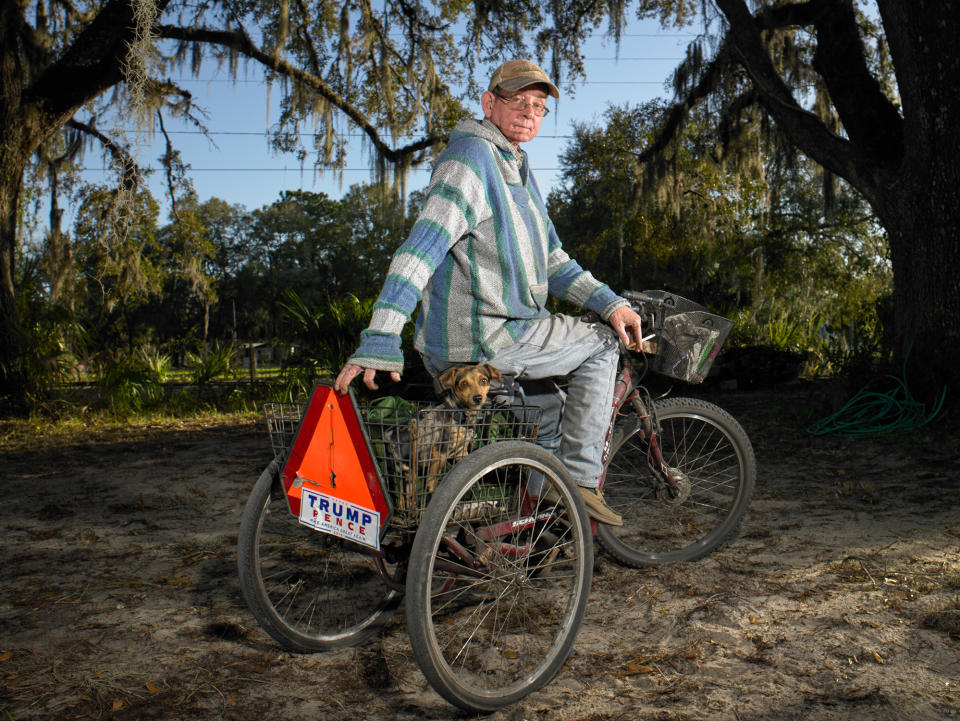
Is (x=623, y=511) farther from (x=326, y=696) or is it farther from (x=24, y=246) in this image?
(x=24, y=246)

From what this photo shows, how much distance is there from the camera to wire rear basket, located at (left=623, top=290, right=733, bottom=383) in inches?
115

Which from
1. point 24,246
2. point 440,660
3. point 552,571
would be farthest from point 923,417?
point 24,246

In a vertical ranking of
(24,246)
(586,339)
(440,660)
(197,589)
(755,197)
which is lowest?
(197,589)

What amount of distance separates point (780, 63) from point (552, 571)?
941 cm

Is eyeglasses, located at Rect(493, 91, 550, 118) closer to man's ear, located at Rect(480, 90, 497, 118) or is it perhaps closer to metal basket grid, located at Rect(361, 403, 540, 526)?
man's ear, located at Rect(480, 90, 497, 118)

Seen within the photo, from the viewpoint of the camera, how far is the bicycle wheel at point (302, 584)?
231cm

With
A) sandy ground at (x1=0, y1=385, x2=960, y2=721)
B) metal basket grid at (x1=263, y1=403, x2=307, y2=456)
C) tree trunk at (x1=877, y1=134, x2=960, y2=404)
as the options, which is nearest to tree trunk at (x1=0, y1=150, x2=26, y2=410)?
sandy ground at (x1=0, y1=385, x2=960, y2=721)

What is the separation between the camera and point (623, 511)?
11.1 feet

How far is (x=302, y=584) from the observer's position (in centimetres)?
304

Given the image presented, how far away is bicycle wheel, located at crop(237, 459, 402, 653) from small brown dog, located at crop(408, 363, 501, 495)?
0.39 metres

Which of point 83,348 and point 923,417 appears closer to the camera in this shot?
point 923,417

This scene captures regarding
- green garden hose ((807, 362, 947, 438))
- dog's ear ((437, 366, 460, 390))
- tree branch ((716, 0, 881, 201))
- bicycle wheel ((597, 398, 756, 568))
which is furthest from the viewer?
tree branch ((716, 0, 881, 201))

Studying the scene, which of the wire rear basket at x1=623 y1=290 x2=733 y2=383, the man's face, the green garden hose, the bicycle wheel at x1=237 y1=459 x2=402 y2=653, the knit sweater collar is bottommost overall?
the bicycle wheel at x1=237 y1=459 x2=402 y2=653

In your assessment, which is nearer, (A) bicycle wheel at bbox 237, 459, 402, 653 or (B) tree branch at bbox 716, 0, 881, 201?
(A) bicycle wheel at bbox 237, 459, 402, 653
